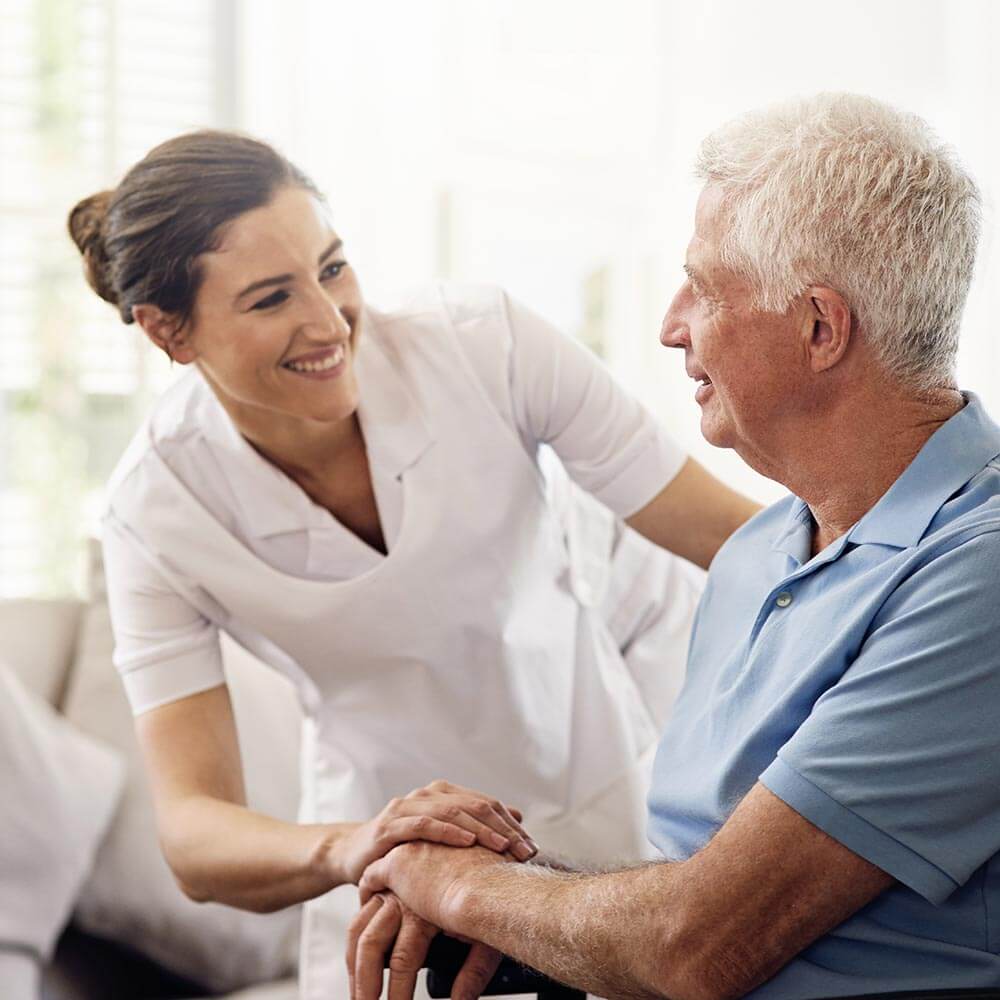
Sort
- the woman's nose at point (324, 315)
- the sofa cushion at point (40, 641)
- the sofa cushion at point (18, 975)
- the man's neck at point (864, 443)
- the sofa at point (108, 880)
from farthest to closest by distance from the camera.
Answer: the sofa cushion at point (40, 641) < the sofa at point (108, 880) < the sofa cushion at point (18, 975) < the woman's nose at point (324, 315) < the man's neck at point (864, 443)

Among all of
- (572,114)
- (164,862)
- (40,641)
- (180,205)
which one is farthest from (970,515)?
(572,114)

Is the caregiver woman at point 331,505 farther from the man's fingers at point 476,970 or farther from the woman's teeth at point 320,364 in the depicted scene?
the man's fingers at point 476,970

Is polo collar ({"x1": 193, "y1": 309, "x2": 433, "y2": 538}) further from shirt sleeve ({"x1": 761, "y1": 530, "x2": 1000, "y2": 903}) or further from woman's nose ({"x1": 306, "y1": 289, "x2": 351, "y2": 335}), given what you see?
shirt sleeve ({"x1": 761, "y1": 530, "x2": 1000, "y2": 903})

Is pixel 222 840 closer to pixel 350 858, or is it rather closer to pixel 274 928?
pixel 350 858

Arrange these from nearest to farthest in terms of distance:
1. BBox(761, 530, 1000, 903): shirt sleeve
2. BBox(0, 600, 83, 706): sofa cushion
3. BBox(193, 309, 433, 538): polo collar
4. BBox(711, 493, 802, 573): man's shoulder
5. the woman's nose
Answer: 1. BBox(761, 530, 1000, 903): shirt sleeve
2. BBox(711, 493, 802, 573): man's shoulder
3. the woman's nose
4. BBox(193, 309, 433, 538): polo collar
5. BBox(0, 600, 83, 706): sofa cushion

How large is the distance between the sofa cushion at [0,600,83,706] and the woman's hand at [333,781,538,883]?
4.39ft

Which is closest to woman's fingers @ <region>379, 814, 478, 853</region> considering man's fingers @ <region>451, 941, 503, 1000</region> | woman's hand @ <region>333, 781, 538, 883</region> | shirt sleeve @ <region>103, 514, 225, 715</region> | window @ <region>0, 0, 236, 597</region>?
woman's hand @ <region>333, 781, 538, 883</region>

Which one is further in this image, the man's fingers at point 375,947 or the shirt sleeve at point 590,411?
the shirt sleeve at point 590,411

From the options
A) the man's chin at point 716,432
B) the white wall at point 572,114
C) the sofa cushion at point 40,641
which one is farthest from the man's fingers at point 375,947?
the white wall at point 572,114

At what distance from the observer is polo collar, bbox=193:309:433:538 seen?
5.29 ft

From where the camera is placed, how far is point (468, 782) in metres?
1.72

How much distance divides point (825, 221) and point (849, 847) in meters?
0.49

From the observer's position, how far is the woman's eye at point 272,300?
4.93 feet

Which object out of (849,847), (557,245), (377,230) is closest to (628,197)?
(557,245)
